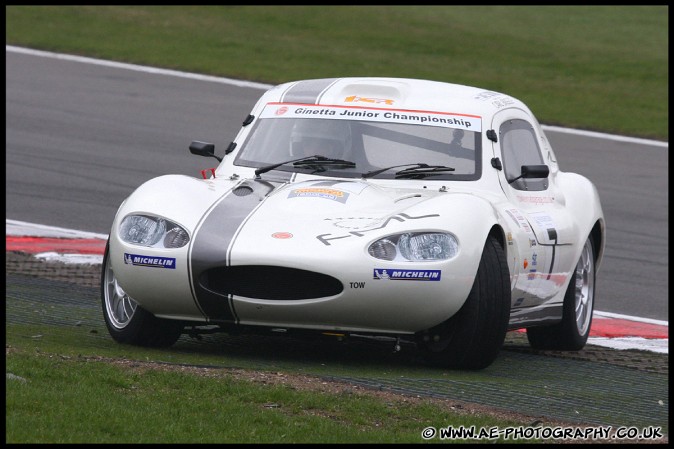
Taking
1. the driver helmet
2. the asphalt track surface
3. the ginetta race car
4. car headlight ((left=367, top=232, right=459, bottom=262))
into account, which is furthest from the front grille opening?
the asphalt track surface

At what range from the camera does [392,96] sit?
909 centimetres

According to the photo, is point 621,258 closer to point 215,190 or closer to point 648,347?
point 648,347

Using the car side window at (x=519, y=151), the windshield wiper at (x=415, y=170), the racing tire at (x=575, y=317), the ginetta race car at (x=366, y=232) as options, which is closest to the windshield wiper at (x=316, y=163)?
the ginetta race car at (x=366, y=232)

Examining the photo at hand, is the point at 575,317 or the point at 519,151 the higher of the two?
the point at 519,151

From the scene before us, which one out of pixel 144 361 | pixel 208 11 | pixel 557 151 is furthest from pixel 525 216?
pixel 208 11

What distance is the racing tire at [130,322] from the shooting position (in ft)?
25.7

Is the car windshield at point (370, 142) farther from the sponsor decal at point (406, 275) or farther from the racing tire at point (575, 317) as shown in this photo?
the sponsor decal at point (406, 275)

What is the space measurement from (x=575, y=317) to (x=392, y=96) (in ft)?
6.20

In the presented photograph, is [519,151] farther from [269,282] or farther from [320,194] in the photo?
[269,282]

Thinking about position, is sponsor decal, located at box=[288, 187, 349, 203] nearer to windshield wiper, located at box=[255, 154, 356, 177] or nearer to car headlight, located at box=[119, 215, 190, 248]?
windshield wiper, located at box=[255, 154, 356, 177]

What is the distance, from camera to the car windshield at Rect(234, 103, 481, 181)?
859 centimetres

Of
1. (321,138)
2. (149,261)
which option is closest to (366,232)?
(149,261)

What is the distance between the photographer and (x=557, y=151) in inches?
750

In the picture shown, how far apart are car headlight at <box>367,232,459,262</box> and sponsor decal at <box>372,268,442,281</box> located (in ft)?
0.25
